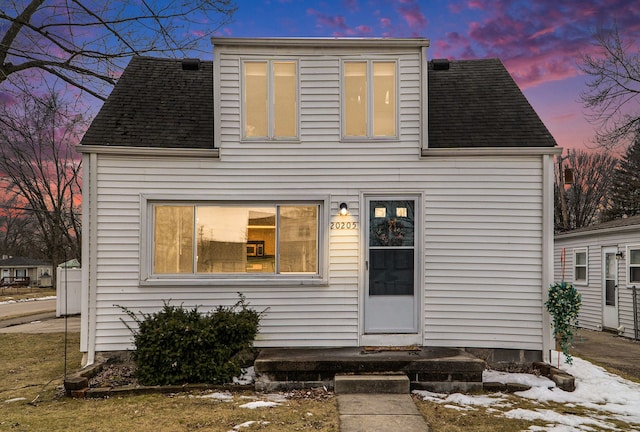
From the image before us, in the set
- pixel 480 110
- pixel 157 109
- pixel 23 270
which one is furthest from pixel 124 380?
pixel 23 270

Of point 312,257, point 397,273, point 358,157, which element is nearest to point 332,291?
point 312,257

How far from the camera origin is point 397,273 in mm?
7168

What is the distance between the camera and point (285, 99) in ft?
24.0

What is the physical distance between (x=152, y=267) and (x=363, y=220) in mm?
3450

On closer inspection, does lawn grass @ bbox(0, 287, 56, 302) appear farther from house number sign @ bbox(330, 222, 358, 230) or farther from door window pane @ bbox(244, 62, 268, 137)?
house number sign @ bbox(330, 222, 358, 230)

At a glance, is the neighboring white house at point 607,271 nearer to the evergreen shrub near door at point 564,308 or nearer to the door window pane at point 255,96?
the evergreen shrub near door at point 564,308

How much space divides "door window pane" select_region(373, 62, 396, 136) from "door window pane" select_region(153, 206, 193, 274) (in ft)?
11.1

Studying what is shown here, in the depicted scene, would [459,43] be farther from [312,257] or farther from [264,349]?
[264,349]

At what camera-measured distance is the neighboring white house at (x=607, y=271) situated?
465 inches

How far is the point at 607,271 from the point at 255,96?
1159 centimetres

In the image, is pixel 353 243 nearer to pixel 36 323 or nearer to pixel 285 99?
pixel 285 99

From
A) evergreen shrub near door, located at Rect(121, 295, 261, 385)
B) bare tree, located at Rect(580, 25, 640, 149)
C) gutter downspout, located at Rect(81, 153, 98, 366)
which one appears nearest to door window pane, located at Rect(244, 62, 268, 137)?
gutter downspout, located at Rect(81, 153, 98, 366)

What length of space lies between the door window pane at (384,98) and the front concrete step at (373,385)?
3.77 metres

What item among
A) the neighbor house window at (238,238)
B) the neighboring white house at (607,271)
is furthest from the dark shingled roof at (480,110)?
the neighboring white house at (607,271)
